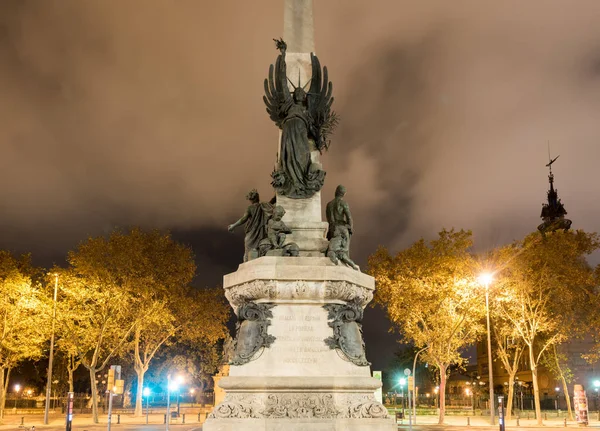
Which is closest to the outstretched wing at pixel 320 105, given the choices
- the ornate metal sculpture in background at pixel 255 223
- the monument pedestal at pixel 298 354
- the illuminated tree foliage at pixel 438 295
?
the ornate metal sculpture in background at pixel 255 223

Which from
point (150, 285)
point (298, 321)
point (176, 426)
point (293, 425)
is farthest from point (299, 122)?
point (150, 285)

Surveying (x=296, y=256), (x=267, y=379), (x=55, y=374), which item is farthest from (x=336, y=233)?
(x=55, y=374)

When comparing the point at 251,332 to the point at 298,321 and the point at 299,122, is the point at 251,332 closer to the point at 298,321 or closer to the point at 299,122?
the point at 298,321

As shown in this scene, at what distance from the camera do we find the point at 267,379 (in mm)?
12586

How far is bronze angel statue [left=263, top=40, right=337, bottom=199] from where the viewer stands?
15656mm

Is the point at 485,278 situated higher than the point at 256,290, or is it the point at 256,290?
the point at 485,278

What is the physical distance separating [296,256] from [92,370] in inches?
1217

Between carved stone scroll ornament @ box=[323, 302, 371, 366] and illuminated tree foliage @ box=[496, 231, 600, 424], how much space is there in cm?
2772

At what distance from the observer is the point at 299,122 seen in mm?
15984

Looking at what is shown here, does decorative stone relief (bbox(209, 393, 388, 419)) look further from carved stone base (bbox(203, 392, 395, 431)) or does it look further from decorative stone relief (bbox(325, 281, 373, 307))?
decorative stone relief (bbox(325, 281, 373, 307))

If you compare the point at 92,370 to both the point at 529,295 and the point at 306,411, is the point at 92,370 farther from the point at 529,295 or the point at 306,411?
the point at 306,411

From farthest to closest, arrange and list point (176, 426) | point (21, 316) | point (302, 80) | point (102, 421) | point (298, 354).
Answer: point (102, 421)
point (21, 316)
point (176, 426)
point (302, 80)
point (298, 354)

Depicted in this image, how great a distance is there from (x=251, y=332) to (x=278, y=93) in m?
6.44

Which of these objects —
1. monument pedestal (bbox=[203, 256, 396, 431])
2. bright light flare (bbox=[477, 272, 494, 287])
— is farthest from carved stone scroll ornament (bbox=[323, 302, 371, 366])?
bright light flare (bbox=[477, 272, 494, 287])
